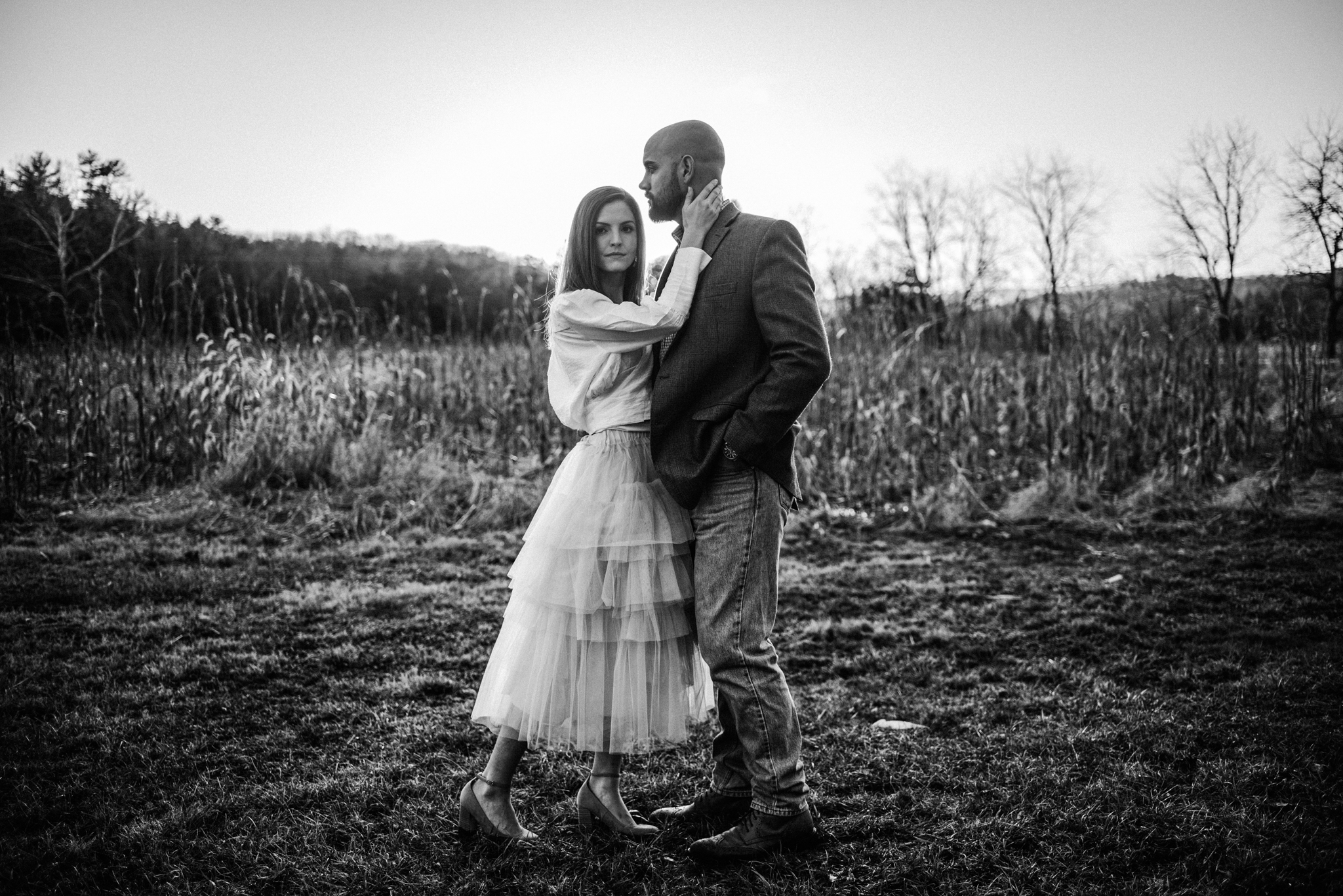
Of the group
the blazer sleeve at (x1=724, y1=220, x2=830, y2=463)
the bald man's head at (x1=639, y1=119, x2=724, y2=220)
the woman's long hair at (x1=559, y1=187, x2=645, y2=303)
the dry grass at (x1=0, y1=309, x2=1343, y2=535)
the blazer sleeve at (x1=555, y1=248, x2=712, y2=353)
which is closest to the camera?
the blazer sleeve at (x1=724, y1=220, x2=830, y2=463)

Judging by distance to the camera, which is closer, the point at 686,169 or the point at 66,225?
the point at 686,169

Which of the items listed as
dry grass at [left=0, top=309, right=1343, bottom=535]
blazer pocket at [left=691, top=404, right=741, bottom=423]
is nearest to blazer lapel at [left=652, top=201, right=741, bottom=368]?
blazer pocket at [left=691, top=404, right=741, bottom=423]

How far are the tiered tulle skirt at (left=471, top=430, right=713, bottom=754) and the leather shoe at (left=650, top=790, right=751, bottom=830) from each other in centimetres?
27

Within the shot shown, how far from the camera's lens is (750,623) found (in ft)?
7.30

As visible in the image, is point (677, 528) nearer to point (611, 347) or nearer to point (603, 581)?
point (603, 581)

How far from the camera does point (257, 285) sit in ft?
32.1

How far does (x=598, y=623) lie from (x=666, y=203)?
1.21 metres

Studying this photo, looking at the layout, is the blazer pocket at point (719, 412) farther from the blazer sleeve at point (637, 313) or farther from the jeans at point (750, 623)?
the blazer sleeve at point (637, 313)

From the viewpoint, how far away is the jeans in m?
2.21

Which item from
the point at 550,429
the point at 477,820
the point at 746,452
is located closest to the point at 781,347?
the point at 746,452

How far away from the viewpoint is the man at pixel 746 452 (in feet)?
7.14

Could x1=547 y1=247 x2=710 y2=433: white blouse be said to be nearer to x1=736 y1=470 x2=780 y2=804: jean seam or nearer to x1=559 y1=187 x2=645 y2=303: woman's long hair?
x1=559 y1=187 x2=645 y2=303: woman's long hair

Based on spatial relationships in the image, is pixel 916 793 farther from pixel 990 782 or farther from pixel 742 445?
pixel 742 445

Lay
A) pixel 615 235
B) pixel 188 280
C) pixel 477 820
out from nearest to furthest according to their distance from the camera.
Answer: pixel 477 820 → pixel 615 235 → pixel 188 280
